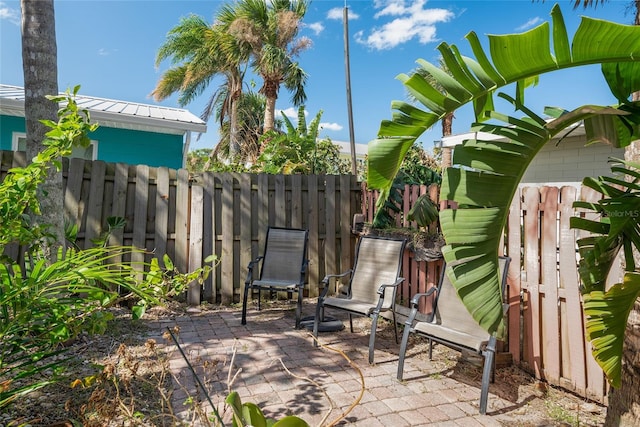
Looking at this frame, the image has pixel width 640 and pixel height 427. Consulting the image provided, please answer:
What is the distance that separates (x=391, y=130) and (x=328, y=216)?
453 cm

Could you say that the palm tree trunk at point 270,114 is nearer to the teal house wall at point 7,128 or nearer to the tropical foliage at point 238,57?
the tropical foliage at point 238,57

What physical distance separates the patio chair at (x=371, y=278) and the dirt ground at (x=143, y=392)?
26.5 inches

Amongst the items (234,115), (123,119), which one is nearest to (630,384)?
(123,119)

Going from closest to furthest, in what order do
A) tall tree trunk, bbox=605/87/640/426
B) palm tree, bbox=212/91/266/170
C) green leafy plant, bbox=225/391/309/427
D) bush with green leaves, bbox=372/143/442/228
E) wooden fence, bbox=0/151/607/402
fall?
green leafy plant, bbox=225/391/309/427 < tall tree trunk, bbox=605/87/640/426 < wooden fence, bbox=0/151/607/402 < bush with green leaves, bbox=372/143/442/228 < palm tree, bbox=212/91/266/170

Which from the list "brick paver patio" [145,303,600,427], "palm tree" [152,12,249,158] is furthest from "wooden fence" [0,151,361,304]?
"palm tree" [152,12,249,158]

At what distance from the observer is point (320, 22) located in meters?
17.7

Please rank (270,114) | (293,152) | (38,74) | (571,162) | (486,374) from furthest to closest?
(270,114)
(293,152)
(571,162)
(38,74)
(486,374)

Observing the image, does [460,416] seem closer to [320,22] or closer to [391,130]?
[391,130]

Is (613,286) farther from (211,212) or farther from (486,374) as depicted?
(211,212)

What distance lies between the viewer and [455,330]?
10.5 ft

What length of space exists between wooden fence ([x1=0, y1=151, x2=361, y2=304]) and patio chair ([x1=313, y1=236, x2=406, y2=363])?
4.95ft

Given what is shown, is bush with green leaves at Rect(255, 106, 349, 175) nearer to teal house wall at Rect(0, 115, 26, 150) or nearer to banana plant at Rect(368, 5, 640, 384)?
teal house wall at Rect(0, 115, 26, 150)

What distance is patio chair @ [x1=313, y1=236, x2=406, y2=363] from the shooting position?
4047 mm

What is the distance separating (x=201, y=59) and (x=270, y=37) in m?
4.48
